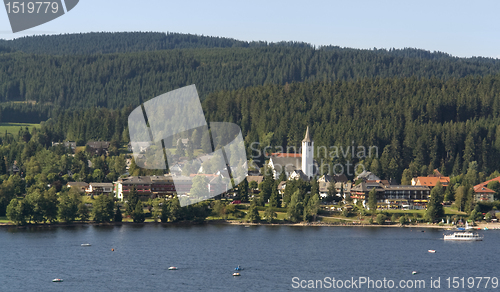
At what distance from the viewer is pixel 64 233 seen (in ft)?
277

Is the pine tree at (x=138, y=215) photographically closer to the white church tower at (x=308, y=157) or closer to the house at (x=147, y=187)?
the house at (x=147, y=187)

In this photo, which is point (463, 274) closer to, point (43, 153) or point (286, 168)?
point (286, 168)

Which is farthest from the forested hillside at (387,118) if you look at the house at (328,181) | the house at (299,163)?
the house at (328,181)

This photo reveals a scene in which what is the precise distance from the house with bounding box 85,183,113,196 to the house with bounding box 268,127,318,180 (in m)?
27.9

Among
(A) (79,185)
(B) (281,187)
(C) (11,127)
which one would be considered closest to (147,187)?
(A) (79,185)

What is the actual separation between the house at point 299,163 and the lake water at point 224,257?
102 feet

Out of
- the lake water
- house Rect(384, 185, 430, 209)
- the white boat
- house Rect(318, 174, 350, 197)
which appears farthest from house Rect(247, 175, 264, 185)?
the white boat

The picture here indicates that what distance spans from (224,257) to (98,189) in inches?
1772

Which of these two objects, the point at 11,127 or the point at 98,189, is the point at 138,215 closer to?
the point at 98,189

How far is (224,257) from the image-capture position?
69000mm

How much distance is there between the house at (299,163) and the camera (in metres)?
122

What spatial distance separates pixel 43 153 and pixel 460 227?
70.9 m

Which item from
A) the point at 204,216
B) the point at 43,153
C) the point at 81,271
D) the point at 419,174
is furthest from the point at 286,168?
the point at 81,271

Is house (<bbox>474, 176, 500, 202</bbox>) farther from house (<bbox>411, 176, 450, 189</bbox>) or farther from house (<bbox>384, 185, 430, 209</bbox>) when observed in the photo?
house (<bbox>411, 176, 450, 189</bbox>)
